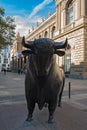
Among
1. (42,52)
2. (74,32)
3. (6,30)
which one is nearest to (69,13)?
(74,32)

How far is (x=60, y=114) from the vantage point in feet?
24.3

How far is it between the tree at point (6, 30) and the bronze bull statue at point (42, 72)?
3199cm

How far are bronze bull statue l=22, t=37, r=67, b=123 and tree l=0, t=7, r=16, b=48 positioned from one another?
105 ft

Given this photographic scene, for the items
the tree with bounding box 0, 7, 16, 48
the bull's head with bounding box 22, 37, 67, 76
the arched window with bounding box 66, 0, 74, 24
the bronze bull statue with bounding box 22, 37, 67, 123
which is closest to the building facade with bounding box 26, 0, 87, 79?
the arched window with bounding box 66, 0, 74, 24

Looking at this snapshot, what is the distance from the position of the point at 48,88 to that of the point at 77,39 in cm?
3364

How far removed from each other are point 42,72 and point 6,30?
34560 millimetres

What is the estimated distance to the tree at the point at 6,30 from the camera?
3669cm

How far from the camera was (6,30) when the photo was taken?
3834cm

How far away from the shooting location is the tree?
36.7 meters

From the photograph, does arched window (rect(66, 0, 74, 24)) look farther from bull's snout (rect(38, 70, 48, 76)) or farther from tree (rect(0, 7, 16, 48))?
bull's snout (rect(38, 70, 48, 76))

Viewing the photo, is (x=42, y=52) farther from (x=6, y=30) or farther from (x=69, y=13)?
(x=69, y=13)

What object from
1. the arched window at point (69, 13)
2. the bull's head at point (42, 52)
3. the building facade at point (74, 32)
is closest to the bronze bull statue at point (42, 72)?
the bull's head at point (42, 52)

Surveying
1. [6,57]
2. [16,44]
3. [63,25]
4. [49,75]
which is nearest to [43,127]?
[49,75]

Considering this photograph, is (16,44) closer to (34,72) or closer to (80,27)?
(80,27)
